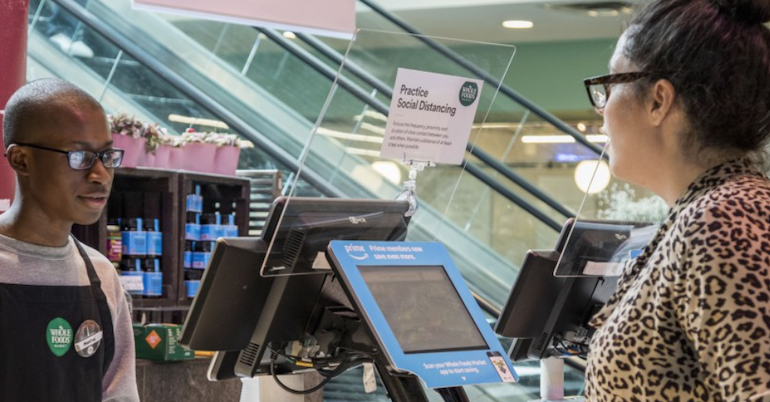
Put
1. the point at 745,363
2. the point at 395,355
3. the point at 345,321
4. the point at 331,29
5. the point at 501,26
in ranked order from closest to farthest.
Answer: the point at 745,363
the point at 395,355
the point at 345,321
the point at 331,29
the point at 501,26

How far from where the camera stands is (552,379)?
3184mm

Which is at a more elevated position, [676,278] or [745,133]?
[745,133]

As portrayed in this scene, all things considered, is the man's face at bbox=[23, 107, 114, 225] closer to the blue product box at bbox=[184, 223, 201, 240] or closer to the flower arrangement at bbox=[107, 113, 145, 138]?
the flower arrangement at bbox=[107, 113, 145, 138]

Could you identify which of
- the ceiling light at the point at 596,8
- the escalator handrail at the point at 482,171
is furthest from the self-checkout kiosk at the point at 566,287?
the ceiling light at the point at 596,8

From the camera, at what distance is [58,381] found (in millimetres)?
2150

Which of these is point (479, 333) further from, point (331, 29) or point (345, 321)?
point (331, 29)

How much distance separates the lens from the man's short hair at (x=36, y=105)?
227 centimetres

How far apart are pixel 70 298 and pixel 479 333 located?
2.84ft

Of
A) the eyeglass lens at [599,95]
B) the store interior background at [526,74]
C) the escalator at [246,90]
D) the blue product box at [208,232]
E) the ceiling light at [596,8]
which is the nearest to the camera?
the eyeglass lens at [599,95]

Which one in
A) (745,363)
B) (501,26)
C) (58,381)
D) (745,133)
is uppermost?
(745,133)

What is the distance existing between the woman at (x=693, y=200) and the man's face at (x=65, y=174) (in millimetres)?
1141

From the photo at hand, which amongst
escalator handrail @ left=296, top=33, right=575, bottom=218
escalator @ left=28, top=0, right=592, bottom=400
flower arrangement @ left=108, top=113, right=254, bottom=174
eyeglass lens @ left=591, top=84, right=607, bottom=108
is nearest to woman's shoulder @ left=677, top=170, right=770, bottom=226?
eyeglass lens @ left=591, top=84, right=607, bottom=108

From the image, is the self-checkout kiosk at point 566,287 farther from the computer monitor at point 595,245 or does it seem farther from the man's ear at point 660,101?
the man's ear at point 660,101

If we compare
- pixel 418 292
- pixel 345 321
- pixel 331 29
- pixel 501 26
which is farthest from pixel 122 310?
pixel 501 26
